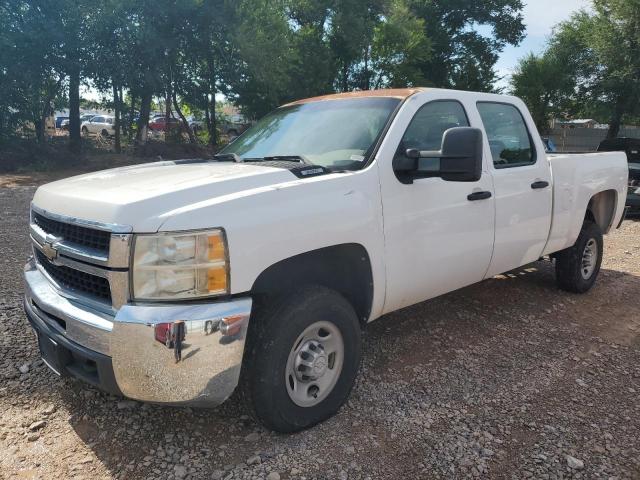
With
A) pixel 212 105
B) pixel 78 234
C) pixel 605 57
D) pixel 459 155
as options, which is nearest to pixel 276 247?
pixel 78 234

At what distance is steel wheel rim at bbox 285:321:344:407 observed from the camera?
2.82 metres

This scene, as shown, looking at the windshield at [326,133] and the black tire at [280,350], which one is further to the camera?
the windshield at [326,133]

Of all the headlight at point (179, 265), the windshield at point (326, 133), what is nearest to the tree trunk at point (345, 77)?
the windshield at point (326, 133)

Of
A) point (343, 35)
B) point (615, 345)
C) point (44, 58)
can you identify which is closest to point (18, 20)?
point (44, 58)

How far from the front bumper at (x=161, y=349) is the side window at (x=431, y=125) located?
1625 mm

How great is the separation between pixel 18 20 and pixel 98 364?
16.2m

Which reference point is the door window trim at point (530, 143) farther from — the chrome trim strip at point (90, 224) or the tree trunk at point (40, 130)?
the tree trunk at point (40, 130)

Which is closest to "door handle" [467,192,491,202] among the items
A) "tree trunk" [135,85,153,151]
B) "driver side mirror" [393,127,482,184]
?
"driver side mirror" [393,127,482,184]

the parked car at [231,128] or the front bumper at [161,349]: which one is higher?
the parked car at [231,128]

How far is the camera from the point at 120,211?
2373mm

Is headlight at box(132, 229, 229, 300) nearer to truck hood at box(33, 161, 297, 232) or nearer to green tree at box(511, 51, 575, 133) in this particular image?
truck hood at box(33, 161, 297, 232)

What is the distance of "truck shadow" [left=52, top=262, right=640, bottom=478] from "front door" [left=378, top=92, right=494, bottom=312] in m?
0.58

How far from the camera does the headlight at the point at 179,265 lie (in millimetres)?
2332

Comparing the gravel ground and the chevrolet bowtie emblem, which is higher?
the chevrolet bowtie emblem
